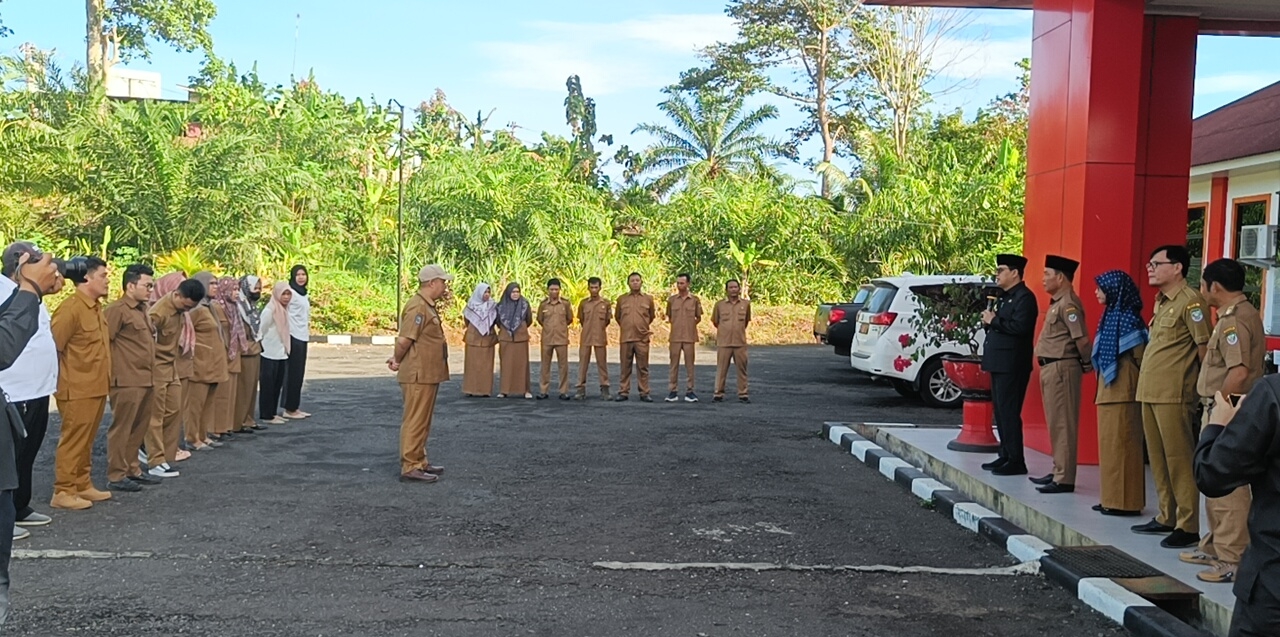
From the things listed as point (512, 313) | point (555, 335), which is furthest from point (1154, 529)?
point (512, 313)

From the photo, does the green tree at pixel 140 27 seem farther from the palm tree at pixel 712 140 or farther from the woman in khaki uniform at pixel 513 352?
the woman in khaki uniform at pixel 513 352

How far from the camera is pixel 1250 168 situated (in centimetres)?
1098

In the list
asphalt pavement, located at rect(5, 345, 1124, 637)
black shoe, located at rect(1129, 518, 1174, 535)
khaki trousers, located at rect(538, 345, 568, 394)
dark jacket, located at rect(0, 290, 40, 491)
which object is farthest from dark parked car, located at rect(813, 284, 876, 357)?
dark jacket, located at rect(0, 290, 40, 491)

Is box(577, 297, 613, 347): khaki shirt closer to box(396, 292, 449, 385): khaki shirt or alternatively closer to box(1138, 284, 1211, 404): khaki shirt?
box(396, 292, 449, 385): khaki shirt

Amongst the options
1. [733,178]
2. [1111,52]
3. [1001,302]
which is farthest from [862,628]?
[733,178]

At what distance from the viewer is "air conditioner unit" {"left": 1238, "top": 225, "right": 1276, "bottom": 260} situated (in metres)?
9.43

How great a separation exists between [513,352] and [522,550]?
8.21m

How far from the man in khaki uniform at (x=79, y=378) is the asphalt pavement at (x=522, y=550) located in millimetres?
262

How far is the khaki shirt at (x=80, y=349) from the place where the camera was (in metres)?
7.43

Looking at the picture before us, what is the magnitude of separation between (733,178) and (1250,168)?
70.5 feet

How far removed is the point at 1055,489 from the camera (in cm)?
773

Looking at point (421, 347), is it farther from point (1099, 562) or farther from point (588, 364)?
point (588, 364)

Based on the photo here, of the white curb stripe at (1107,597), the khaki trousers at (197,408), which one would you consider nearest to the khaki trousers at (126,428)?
the khaki trousers at (197,408)

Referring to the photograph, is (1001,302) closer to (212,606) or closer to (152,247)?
(212,606)
